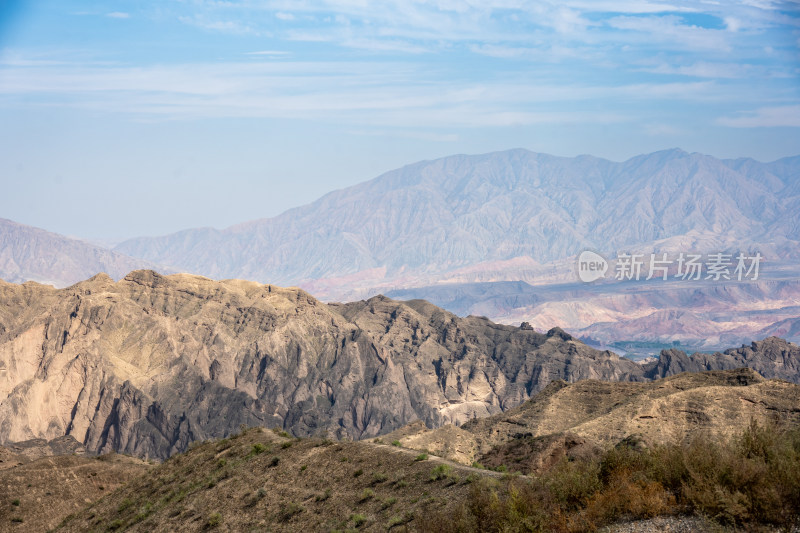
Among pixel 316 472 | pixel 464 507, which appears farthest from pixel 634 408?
pixel 464 507

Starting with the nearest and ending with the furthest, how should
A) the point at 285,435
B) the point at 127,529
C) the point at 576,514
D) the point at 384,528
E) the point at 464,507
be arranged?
1. the point at 576,514
2. the point at 464,507
3. the point at 384,528
4. the point at 127,529
5. the point at 285,435

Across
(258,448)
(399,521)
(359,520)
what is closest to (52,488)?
(258,448)

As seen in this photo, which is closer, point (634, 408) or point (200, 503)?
point (200, 503)

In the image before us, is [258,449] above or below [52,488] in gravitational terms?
above

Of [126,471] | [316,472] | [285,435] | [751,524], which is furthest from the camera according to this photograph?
[126,471]

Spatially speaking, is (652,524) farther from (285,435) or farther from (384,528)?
(285,435)

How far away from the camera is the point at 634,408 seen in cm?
7181

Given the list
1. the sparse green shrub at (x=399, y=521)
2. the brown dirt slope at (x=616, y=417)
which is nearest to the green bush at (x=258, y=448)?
the brown dirt slope at (x=616, y=417)

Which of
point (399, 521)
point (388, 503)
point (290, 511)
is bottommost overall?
point (290, 511)

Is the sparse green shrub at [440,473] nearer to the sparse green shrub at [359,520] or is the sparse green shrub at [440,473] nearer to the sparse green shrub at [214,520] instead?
the sparse green shrub at [359,520]

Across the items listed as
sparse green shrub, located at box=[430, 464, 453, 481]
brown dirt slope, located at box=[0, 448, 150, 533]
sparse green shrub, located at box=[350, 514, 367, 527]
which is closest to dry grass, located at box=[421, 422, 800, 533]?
sparse green shrub, located at box=[350, 514, 367, 527]

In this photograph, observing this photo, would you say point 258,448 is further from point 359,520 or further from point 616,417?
point 616,417

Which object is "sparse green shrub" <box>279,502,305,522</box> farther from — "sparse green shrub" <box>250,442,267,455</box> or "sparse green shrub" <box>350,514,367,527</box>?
"sparse green shrub" <box>250,442,267,455</box>

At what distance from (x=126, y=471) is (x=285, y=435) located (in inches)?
630
